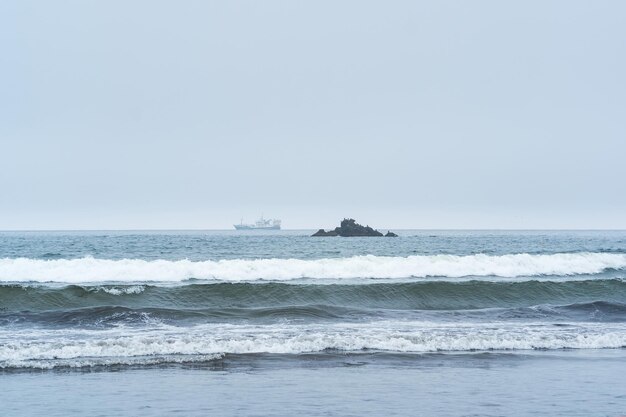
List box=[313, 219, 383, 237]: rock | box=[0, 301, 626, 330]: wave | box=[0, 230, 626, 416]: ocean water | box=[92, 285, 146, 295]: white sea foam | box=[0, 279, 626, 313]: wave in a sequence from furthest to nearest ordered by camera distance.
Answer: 1. box=[313, 219, 383, 237]: rock
2. box=[92, 285, 146, 295]: white sea foam
3. box=[0, 279, 626, 313]: wave
4. box=[0, 301, 626, 330]: wave
5. box=[0, 230, 626, 416]: ocean water

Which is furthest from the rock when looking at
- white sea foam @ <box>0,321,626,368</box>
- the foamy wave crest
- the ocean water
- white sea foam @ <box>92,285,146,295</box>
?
white sea foam @ <box>0,321,626,368</box>

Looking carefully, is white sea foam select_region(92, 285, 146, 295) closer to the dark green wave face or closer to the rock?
the dark green wave face

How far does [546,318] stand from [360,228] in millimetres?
87876

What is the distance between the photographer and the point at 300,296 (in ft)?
88.1

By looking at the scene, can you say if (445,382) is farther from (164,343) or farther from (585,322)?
(585,322)

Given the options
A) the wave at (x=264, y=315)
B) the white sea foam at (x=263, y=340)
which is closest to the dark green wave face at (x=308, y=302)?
the wave at (x=264, y=315)

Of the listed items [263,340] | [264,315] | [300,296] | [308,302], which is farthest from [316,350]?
[300,296]

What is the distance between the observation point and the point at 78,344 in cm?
1559

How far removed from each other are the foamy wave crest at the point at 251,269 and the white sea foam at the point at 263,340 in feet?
45.1

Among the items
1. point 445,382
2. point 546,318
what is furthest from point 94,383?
point 546,318

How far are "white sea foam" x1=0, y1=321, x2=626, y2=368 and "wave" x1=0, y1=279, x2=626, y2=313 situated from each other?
592 centimetres

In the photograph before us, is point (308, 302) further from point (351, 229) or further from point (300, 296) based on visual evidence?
point (351, 229)

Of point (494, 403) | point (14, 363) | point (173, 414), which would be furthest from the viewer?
point (14, 363)

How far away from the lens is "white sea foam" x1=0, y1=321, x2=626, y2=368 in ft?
48.3
